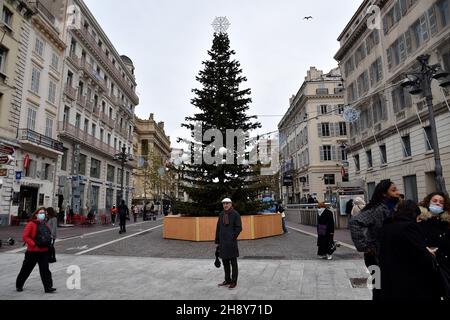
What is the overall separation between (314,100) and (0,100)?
38.6m

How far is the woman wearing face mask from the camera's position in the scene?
346 cm

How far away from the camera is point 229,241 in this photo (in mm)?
6410

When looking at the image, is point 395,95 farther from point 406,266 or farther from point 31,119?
point 31,119

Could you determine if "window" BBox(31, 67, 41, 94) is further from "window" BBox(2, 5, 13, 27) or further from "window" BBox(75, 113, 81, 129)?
"window" BBox(75, 113, 81, 129)

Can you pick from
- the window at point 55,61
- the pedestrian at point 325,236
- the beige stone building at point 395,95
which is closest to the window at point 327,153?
the beige stone building at point 395,95

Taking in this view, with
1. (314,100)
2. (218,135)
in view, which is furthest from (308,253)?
(314,100)

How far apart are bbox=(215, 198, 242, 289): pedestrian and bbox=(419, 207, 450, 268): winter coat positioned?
342 centimetres

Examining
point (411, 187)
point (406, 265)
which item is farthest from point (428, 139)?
point (406, 265)

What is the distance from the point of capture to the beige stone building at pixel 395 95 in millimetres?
19531

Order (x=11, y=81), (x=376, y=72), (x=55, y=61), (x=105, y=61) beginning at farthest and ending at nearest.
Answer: (x=105, y=61), (x=55, y=61), (x=376, y=72), (x=11, y=81)

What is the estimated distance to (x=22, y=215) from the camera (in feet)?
77.5

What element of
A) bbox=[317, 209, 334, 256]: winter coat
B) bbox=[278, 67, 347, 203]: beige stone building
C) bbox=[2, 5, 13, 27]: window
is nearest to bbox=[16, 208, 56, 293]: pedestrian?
bbox=[317, 209, 334, 256]: winter coat

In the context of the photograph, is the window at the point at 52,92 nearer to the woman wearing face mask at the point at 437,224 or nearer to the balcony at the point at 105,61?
the balcony at the point at 105,61

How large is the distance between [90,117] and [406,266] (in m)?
36.1
